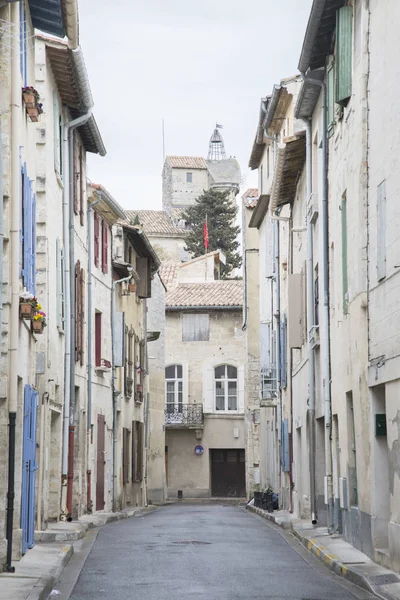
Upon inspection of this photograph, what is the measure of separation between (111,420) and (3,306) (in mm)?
16899

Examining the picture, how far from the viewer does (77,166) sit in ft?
80.3

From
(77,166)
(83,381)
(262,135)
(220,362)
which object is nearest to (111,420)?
(83,381)

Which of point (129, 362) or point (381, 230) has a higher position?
point (129, 362)

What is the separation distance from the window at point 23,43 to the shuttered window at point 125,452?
61.2 ft

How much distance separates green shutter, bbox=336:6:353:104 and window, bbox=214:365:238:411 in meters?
37.7

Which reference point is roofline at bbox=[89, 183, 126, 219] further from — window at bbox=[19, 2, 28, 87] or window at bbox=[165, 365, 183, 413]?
window at bbox=[165, 365, 183, 413]

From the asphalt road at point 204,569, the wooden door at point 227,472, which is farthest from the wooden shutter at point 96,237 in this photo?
the wooden door at point 227,472

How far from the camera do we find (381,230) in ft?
45.2

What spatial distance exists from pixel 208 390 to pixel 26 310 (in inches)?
1558

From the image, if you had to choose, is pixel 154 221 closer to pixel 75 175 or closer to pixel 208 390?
pixel 208 390

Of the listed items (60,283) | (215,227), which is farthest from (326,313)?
(215,227)

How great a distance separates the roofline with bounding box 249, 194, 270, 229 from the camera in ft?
115

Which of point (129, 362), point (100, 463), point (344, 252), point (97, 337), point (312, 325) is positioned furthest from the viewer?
point (129, 362)

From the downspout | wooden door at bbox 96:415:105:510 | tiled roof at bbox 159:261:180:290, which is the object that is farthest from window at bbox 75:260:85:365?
tiled roof at bbox 159:261:180:290
